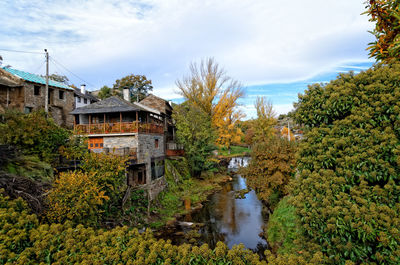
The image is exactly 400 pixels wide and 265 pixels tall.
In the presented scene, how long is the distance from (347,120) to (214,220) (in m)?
14.5

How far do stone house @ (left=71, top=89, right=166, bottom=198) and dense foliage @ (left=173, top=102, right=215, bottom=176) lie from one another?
5532mm

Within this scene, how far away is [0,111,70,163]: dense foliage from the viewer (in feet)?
35.9

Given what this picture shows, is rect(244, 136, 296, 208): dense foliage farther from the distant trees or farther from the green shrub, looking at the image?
the green shrub

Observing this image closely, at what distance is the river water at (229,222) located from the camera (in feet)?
48.2

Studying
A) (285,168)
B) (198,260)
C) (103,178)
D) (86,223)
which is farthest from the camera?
(285,168)

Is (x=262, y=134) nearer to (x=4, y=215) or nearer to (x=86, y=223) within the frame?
(x=86, y=223)

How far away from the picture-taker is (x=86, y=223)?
925 cm

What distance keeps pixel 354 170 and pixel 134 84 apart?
50.2m

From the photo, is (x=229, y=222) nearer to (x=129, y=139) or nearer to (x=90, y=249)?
(x=129, y=139)

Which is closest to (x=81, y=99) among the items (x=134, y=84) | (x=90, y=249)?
(x=134, y=84)

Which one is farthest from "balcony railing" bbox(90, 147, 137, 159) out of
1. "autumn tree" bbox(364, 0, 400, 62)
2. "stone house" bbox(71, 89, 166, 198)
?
"autumn tree" bbox(364, 0, 400, 62)

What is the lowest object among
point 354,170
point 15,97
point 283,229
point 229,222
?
point 229,222

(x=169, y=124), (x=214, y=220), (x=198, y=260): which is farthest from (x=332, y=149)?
(x=169, y=124)

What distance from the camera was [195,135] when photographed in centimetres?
2886
